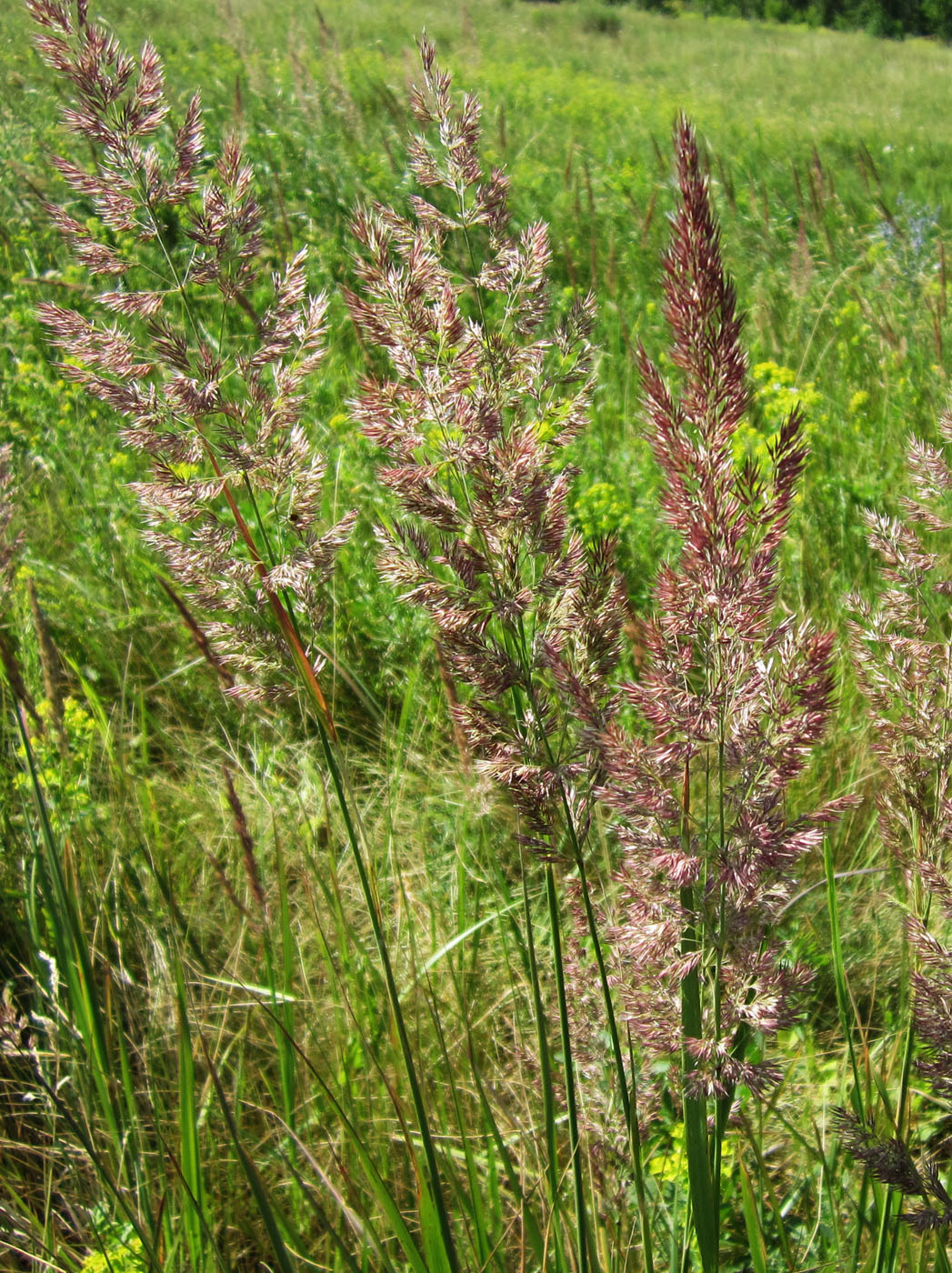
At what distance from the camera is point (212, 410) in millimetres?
1080

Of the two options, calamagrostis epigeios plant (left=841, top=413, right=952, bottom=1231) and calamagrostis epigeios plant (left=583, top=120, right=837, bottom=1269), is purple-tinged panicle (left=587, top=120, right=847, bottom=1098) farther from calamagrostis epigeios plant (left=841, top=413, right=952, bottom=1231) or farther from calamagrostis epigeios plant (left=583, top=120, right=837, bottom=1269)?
calamagrostis epigeios plant (left=841, top=413, right=952, bottom=1231)

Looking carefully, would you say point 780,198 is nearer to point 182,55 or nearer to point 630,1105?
point 182,55

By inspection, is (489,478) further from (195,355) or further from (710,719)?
(195,355)

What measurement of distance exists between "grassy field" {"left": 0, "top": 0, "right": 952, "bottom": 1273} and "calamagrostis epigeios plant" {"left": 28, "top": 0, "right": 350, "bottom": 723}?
0.22 feet

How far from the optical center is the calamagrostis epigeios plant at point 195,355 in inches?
41.0

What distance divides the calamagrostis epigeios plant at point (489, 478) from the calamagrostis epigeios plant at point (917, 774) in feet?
1.22

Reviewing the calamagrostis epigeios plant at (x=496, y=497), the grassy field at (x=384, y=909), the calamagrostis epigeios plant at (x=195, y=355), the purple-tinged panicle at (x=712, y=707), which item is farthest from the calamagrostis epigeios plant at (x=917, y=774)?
the calamagrostis epigeios plant at (x=195, y=355)

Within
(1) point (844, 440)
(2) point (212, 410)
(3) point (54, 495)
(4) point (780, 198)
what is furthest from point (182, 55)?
(2) point (212, 410)

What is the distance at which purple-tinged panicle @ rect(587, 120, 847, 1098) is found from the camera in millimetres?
748

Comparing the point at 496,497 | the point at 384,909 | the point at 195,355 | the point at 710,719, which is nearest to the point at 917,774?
the point at 710,719

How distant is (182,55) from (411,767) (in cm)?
973

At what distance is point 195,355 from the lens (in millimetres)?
1163

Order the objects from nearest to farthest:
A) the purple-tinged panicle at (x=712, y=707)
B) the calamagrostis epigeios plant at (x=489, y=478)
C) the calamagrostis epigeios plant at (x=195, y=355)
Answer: the purple-tinged panicle at (x=712, y=707), the calamagrostis epigeios plant at (x=489, y=478), the calamagrostis epigeios plant at (x=195, y=355)

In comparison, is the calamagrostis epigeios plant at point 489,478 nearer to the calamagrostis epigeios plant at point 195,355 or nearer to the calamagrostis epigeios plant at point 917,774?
the calamagrostis epigeios plant at point 195,355
